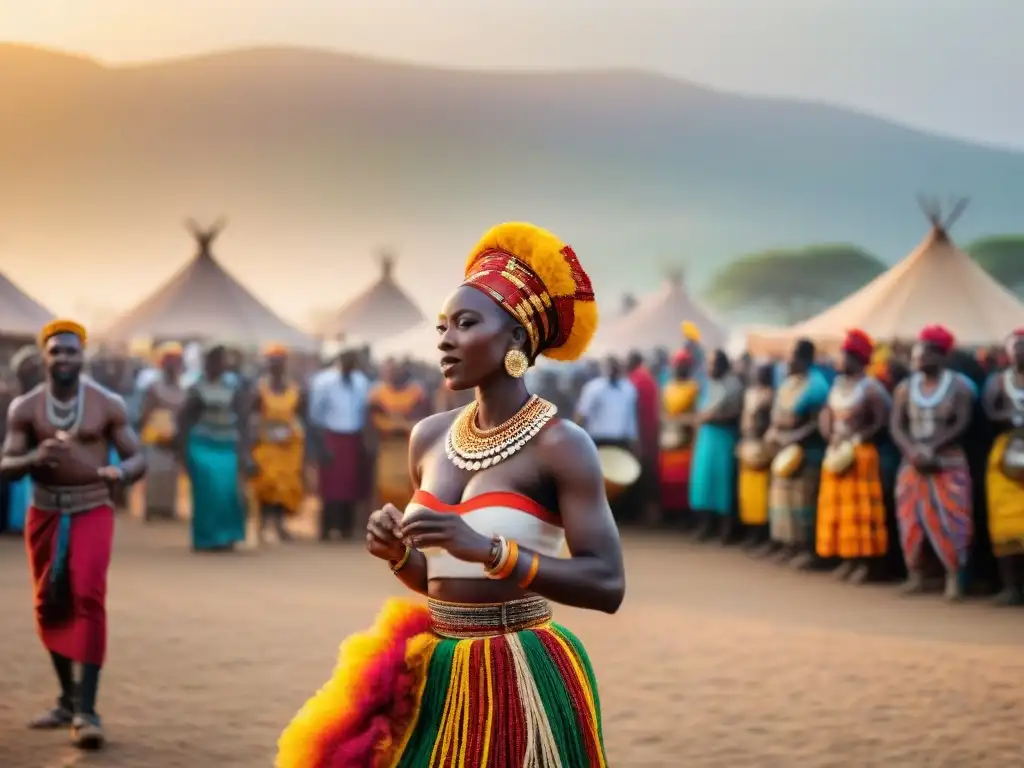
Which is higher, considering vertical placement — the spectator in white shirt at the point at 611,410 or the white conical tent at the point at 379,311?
the white conical tent at the point at 379,311

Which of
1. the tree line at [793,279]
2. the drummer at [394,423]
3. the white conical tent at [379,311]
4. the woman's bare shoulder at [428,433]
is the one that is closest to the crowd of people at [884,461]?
the drummer at [394,423]

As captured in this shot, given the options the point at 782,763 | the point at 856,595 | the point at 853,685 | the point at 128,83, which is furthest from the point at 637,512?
the point at 128,83

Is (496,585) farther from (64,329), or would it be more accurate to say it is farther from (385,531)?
(64,329)

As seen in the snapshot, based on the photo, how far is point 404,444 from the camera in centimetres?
1520

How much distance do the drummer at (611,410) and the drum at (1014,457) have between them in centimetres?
575

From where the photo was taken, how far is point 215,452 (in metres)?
13.8

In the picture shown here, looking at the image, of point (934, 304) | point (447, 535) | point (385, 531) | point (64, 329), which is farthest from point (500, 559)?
point (934, 304)

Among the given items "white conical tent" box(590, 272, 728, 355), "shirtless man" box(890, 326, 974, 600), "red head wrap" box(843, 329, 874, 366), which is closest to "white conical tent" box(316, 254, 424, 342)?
"white conical tent" box(590, 272, 728, 355)

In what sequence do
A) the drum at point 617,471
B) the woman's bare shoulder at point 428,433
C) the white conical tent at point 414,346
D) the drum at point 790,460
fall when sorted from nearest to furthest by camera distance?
the woman's bare shoulder at point 428,433 < the drum at point 617,471 < the drum at point 790,460 < the white conical tent at point 414,346

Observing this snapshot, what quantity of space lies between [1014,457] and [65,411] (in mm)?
7493

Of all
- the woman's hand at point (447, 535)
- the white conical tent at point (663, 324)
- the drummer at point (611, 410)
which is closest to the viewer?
the woman's hand at point (447, 535)

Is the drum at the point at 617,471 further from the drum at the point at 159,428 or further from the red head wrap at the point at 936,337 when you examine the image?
the drum at the point at 159,428

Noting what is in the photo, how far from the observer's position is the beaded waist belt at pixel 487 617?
332 cm

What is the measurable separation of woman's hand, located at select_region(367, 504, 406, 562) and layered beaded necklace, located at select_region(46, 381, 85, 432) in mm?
3985
